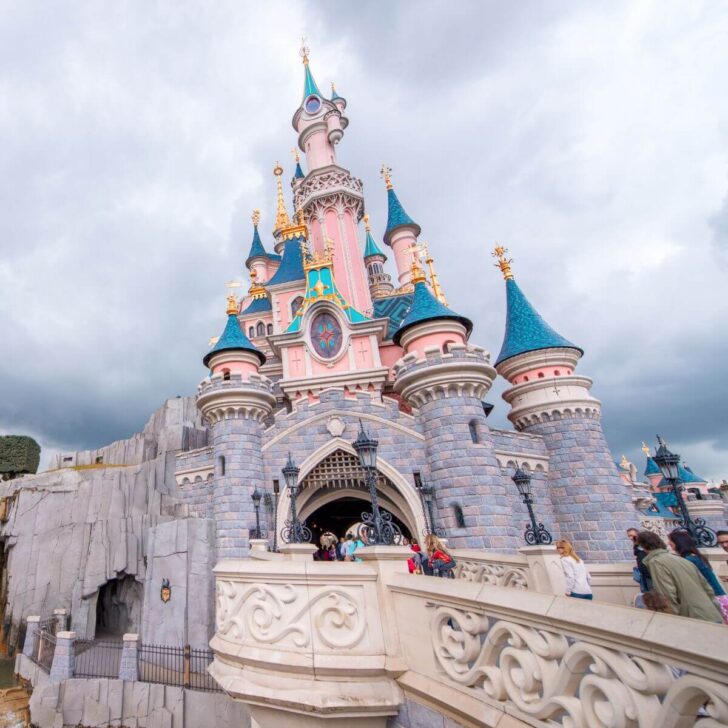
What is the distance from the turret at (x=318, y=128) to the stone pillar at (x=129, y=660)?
76.1ft

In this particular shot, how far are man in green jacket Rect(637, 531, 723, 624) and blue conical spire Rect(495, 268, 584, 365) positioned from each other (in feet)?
45.7

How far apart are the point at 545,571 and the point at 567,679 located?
18.3ft

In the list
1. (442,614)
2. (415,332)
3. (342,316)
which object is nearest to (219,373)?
(342,316)

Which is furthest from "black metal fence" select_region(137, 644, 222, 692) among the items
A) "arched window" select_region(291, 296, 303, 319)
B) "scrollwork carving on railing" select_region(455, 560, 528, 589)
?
"arched window" select_region(291, 296, 303, 319)

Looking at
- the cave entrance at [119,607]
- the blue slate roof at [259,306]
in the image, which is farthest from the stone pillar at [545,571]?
the blue slate roof at [259,306]

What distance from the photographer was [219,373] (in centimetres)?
1571

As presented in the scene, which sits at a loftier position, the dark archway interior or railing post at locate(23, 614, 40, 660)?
the dark archway interior

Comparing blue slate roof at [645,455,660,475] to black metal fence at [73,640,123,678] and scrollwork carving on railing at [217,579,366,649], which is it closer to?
black metal fence at [73,640,123,678]

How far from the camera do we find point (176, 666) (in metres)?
11.4

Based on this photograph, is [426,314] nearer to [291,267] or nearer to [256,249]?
[291,267]

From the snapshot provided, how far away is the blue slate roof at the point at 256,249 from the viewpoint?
33.1m

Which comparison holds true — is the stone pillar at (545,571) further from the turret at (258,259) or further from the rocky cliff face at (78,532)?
the turret at (258,259)

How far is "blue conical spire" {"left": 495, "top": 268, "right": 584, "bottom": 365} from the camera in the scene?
648 inches

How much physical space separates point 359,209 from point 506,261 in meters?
9.67
